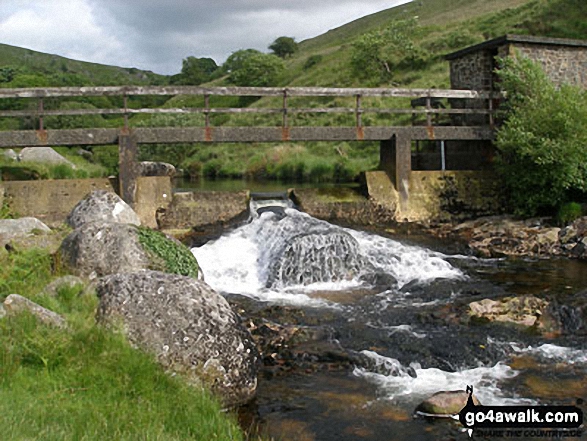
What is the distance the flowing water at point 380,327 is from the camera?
267 inches

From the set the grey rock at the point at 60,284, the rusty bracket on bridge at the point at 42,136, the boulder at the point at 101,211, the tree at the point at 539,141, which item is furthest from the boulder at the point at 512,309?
the rusty bracket on bridge at the point at 42,136

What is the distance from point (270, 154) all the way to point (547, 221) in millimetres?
23403

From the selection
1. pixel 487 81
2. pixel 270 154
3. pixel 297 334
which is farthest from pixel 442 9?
pixel 297 334

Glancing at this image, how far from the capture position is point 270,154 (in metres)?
37.5

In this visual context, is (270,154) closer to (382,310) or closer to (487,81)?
(487,81)

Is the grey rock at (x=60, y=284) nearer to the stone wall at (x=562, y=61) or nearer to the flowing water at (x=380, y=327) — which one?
the flowing water at (x=380, y=327)

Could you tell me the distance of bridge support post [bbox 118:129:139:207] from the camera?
49.8 feet

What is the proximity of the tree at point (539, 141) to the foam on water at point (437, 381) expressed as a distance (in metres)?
9.18

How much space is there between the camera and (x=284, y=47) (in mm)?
115062

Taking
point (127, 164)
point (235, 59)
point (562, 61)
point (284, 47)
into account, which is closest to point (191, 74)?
point (235, 59)

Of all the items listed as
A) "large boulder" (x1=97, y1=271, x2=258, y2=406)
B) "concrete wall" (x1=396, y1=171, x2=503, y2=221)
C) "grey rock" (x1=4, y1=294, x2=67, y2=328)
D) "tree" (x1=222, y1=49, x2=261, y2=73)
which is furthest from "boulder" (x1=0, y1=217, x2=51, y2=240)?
"tree" (x1=222, y1=49, x2=261, y2=73)

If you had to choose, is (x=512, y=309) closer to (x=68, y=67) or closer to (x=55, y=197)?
(x=55, y=197)

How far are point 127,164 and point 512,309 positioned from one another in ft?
32.3

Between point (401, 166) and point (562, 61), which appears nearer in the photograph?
point (401, 166)
